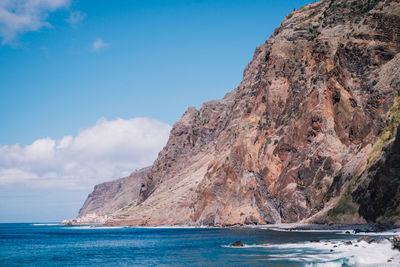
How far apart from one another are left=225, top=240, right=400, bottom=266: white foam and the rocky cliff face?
16.2 metres

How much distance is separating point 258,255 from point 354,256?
9789 millimetres

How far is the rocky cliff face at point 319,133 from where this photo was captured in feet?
213

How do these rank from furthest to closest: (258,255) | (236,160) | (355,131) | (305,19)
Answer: (305,19), (236,160), (355,131), (258,255)

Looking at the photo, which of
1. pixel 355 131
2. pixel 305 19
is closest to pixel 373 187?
pixel 355 131

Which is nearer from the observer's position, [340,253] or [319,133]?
[340,253]

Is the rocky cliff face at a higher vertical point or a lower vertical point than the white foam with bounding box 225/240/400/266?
higher

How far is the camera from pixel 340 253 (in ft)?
126

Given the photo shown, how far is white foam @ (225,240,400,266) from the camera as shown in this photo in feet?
108

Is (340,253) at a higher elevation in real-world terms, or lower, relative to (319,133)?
lower

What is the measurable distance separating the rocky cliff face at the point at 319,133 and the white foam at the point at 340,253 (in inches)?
638

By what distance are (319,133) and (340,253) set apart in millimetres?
49658

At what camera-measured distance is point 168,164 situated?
7500 inches

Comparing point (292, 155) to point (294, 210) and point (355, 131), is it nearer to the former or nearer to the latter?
point (294, 210)

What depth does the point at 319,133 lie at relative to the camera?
85.8 meters
